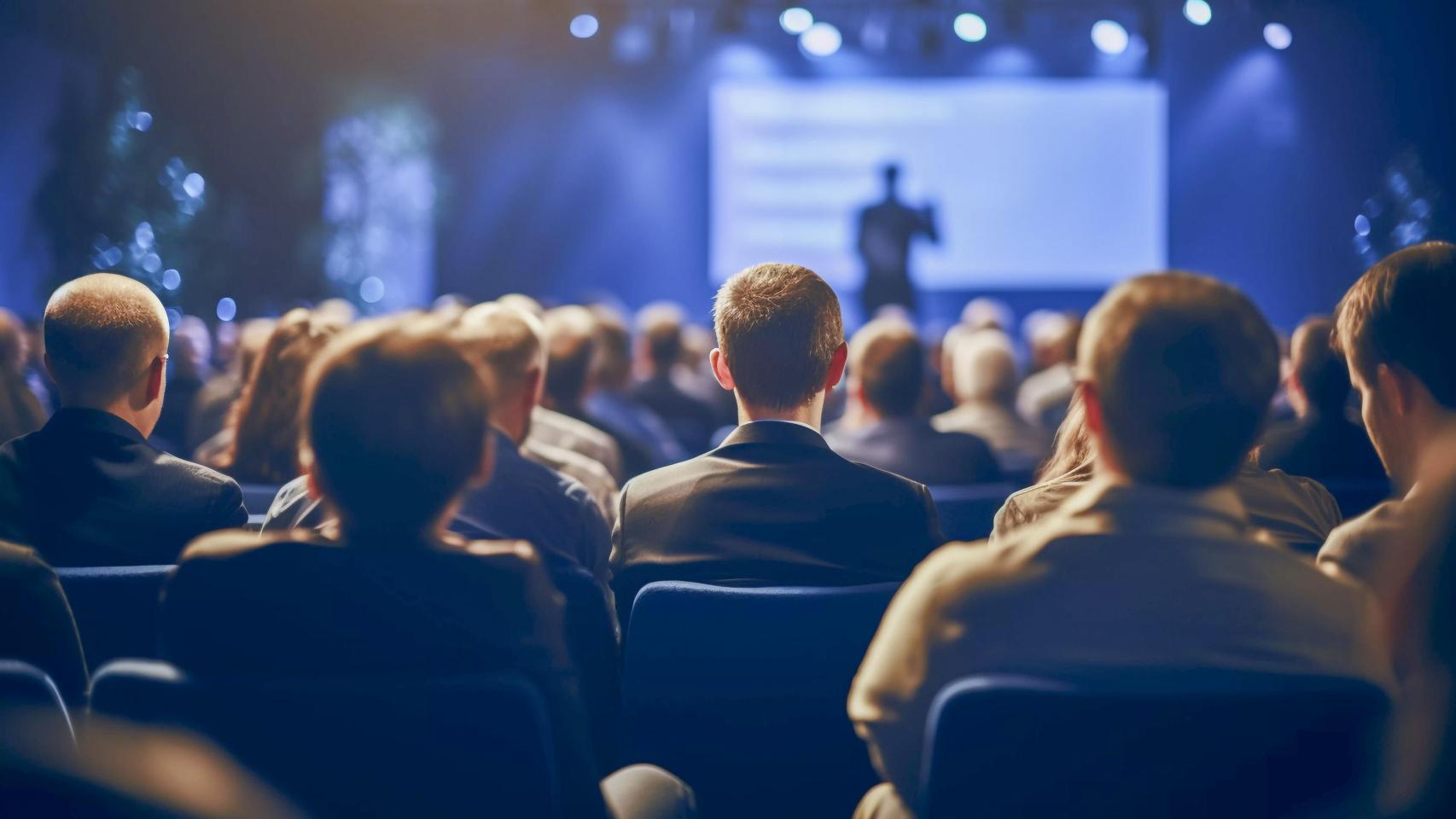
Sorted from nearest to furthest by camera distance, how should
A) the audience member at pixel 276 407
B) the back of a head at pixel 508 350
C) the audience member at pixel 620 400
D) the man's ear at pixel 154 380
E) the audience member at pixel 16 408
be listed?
the man's ear at pixel 154 380
the back of a head at pixel 508 350
the audience member at pixel 276 407
the audience member at pixel 16 408
the audience member at pixel 620 400

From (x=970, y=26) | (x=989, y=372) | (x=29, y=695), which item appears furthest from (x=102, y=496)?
(x=970, y=26)

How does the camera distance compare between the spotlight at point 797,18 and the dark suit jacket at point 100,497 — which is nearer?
the dark suit jacket at point 100,497

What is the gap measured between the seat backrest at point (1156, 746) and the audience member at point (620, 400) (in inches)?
134

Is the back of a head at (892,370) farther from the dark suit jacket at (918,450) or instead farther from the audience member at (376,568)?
the audience member at (376,568)

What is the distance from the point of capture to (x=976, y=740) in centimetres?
125

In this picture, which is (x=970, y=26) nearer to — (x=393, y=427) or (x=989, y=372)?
(x=989, y=372)

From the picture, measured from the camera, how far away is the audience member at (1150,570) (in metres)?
1.32

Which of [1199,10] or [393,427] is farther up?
[1199,10]

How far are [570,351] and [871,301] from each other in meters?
7.15

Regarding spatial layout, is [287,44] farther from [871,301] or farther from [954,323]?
[954,323]

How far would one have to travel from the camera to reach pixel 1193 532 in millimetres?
1340

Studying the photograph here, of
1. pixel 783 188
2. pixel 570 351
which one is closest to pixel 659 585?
pixel 570 351

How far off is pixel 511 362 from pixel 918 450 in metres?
1.48

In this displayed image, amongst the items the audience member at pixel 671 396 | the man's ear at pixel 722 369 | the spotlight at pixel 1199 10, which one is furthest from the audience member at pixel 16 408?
the spotlight at pixel 1199 10
